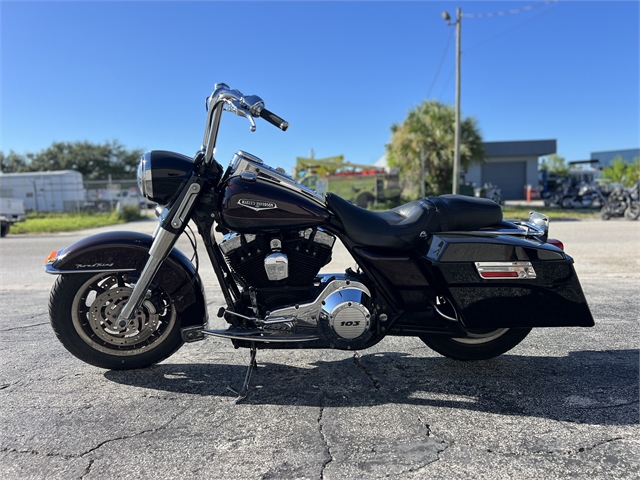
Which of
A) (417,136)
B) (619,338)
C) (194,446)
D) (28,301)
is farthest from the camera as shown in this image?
(417,136)

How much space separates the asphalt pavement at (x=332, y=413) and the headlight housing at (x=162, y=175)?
1.21m

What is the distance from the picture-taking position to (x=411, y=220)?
9.09 feet

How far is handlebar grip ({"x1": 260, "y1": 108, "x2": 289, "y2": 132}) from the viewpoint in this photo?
245 centimetres

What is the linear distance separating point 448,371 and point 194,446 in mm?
1709

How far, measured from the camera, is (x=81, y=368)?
10.0 feet

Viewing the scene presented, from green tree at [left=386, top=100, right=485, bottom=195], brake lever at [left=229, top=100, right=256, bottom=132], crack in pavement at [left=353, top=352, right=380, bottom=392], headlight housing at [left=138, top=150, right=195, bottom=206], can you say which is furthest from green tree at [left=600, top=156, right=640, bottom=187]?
headlight housing at [left=138, top=150, right=195, bottom=206]

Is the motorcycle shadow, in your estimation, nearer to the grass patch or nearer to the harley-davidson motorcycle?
the harley-davidson motorcycle

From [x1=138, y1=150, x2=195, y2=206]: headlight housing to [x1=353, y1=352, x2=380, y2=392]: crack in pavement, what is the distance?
167cm

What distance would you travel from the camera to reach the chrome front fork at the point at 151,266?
269 centimetres

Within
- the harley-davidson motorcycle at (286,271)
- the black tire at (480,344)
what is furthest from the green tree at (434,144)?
the harley-davidson motorcycle at (286,271)

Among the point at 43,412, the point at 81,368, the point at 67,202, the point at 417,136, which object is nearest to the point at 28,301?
the point at 81,368

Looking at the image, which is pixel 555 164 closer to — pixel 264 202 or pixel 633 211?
pixel 633 211

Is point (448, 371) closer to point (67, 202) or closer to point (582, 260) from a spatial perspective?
point (582, 260)

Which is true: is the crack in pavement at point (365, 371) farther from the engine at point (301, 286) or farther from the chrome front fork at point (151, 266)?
the chrome front fork at point (151, 266)
